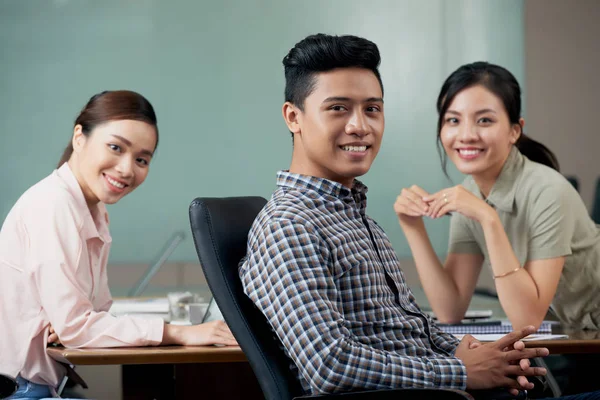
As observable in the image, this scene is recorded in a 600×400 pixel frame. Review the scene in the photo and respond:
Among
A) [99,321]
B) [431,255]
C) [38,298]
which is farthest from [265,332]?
[431,255]

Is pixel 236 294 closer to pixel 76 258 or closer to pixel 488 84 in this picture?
pixel 76 258

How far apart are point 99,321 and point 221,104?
2.75 m

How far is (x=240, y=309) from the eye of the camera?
4.83ft

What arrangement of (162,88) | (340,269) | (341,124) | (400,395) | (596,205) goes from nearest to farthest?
(400,395)
(340,269)
(341,124)
(162,88)
(596,205)

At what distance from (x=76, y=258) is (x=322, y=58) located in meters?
0.75

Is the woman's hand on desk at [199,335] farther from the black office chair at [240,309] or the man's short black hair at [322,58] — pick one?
the man's short black hair at [322,58]

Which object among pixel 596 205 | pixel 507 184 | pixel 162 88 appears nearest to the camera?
pixel 507 184

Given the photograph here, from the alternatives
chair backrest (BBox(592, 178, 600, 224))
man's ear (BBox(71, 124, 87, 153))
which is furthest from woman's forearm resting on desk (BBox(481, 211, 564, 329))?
chair backrest (BBox(592, 178, 600, 224))

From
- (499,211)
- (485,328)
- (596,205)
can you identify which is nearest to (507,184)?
(499,211)

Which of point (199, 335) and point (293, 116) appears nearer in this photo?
point (293, 116)

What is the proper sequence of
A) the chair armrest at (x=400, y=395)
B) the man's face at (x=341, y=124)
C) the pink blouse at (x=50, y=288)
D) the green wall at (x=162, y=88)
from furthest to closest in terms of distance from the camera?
1. the green wall at (x=162, y=88)
2. the pink blouse at (x=50, y=288)
3. the man's face at (x=341, y=124)
4. the chair armrest at (x=400, y=395)

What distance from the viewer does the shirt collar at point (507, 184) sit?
2.41 m

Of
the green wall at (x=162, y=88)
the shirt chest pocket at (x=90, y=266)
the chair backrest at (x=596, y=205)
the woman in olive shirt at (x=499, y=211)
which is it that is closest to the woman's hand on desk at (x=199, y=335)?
the shirt chest pocket at (x=90, y=266)

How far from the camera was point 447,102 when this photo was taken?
2516 mm
